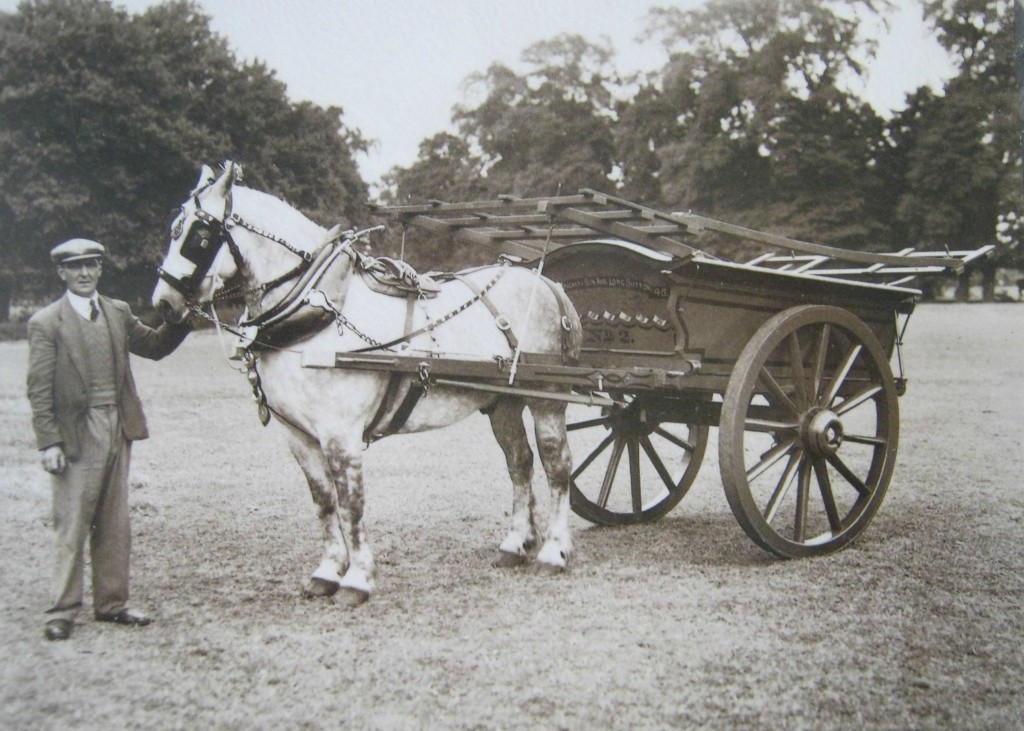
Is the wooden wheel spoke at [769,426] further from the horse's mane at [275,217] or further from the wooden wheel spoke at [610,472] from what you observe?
the horse's mane at [275,217]

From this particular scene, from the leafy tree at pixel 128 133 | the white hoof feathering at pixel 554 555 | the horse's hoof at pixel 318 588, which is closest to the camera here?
the horse's hoof at pixel 318 588

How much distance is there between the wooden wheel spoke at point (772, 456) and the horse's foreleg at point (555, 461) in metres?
1.19

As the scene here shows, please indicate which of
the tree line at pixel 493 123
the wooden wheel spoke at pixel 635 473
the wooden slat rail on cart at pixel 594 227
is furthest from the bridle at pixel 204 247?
the wooden wheel spoke at pixel 635 473

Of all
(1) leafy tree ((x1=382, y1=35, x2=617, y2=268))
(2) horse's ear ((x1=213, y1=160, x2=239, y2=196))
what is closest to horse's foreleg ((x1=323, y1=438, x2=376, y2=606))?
(2) horse's ear ((x1=213, y1=160, x2=239, y2=196))

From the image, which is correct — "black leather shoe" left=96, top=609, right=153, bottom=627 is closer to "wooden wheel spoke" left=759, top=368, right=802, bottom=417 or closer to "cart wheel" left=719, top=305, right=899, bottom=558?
"cart wheel" left=719, top=305, right=899, bottom=558

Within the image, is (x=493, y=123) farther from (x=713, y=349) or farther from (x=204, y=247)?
(x=204, y=247)

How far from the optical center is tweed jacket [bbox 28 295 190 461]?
3.93 meters

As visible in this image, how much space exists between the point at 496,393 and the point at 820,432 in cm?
207

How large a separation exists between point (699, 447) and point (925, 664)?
3.22 metres

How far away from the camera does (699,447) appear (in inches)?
269

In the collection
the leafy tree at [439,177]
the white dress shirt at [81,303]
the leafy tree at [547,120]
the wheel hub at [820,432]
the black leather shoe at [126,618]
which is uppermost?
the leafy tree at [547,120]

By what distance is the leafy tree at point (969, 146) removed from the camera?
15.5 ft

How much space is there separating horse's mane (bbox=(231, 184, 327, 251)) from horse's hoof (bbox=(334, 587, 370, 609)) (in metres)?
1.88

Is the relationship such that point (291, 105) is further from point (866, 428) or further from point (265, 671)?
point (866, 428)
